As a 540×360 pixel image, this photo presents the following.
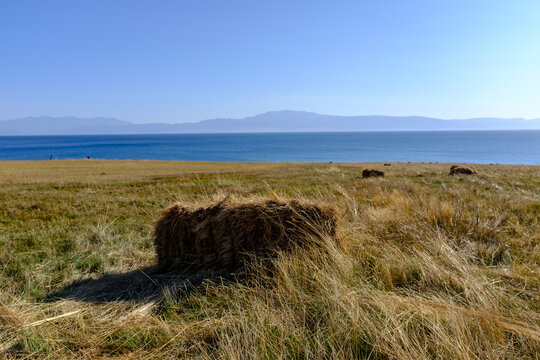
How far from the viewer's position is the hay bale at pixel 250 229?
17.7ft

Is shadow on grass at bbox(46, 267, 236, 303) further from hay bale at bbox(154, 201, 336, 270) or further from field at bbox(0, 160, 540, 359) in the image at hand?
hay bale at bbox(154, 201, 336, 270)

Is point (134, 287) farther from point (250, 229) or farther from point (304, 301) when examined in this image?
point (304, 301)

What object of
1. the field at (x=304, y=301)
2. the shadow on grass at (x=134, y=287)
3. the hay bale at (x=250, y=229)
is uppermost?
the hay bale at (x=250, y=229)

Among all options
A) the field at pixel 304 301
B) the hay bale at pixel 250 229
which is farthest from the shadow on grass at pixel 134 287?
the hay bale at pixel 250 229

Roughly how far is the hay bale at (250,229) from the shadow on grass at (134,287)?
31cm

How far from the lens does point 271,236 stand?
5.46 metres

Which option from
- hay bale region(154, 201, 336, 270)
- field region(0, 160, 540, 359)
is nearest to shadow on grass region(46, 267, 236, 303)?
field region(0, 160, 540, 359)

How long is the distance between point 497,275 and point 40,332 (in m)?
5.32

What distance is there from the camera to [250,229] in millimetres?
5418

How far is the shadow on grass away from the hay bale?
1.00 ft

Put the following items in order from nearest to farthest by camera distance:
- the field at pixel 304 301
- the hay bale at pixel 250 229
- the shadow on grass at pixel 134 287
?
1. the field at pixel 304 301
2. the shadow on grass at pixel 134 287
3. the hay bale at pixel 250 229

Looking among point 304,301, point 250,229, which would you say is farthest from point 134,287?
point 304,301

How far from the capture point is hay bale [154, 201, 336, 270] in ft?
17.7

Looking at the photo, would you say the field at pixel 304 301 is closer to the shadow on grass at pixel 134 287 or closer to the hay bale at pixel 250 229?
the shadow on grass at pixel 134 287
